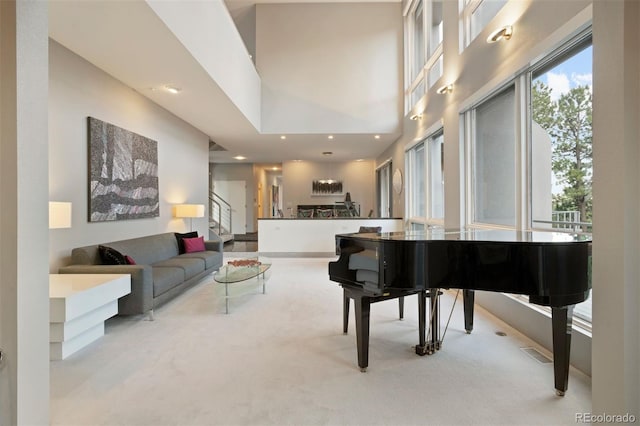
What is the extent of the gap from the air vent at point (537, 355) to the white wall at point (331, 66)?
519 centimetres

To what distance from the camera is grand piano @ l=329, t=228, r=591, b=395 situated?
1810 mm

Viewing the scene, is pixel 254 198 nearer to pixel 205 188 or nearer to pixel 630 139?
pixel 205 188

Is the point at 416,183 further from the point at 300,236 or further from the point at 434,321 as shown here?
the point at 434,321

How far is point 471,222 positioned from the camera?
4074 mm

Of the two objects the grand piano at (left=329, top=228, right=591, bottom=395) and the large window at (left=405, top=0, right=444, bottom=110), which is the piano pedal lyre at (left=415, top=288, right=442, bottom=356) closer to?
the grand piano at (left=329, top=228, right=591, bottom=395)

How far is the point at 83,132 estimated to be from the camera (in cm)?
356

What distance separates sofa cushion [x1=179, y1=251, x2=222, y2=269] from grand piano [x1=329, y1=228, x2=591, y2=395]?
10.5ft

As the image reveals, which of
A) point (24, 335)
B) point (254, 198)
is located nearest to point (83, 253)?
point (24, 335)

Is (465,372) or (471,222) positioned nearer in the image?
(465,372)

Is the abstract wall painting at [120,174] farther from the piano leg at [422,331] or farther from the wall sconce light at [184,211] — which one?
the piano leg at [422,331]

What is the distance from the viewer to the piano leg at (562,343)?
73.3 inches

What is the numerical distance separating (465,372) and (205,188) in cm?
618

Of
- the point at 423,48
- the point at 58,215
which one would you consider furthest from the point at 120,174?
the point at 423,48

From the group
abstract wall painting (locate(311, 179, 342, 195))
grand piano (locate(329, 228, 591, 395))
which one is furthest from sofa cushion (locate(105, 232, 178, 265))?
abstract wall painting (locate(311, 179, 342, 195))
